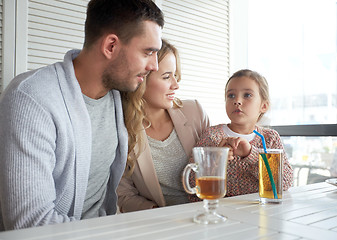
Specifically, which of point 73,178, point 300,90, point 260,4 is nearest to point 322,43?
point 300,90

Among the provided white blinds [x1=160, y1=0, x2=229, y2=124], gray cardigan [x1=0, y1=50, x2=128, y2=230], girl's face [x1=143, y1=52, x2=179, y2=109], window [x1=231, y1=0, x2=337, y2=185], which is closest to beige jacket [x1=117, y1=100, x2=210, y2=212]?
girl's face [x1=143, y1=52, x2=179, y2=109]

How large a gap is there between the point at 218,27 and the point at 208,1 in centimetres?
24

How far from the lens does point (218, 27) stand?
10.2 feet

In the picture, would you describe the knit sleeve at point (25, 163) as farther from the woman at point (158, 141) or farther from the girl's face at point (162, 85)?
the girl's face at point (162, 85)

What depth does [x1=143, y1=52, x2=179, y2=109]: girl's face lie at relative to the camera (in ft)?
6.03

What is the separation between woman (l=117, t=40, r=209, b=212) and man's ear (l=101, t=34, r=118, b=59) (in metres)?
0.26

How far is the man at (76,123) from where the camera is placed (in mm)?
1131

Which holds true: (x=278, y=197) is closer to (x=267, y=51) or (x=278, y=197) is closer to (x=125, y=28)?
(x=125, y=28)

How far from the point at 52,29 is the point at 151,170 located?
43.7 inches

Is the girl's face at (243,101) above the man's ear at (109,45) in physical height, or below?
below

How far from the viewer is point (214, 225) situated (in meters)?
0.85

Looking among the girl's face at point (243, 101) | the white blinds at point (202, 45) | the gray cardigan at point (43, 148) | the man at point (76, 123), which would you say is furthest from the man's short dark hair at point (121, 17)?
the white blinds at point (202, 45)

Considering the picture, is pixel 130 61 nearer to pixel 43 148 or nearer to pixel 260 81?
pixel 43 148

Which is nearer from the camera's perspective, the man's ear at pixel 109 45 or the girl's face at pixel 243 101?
the man's ear at pixel 109 45
